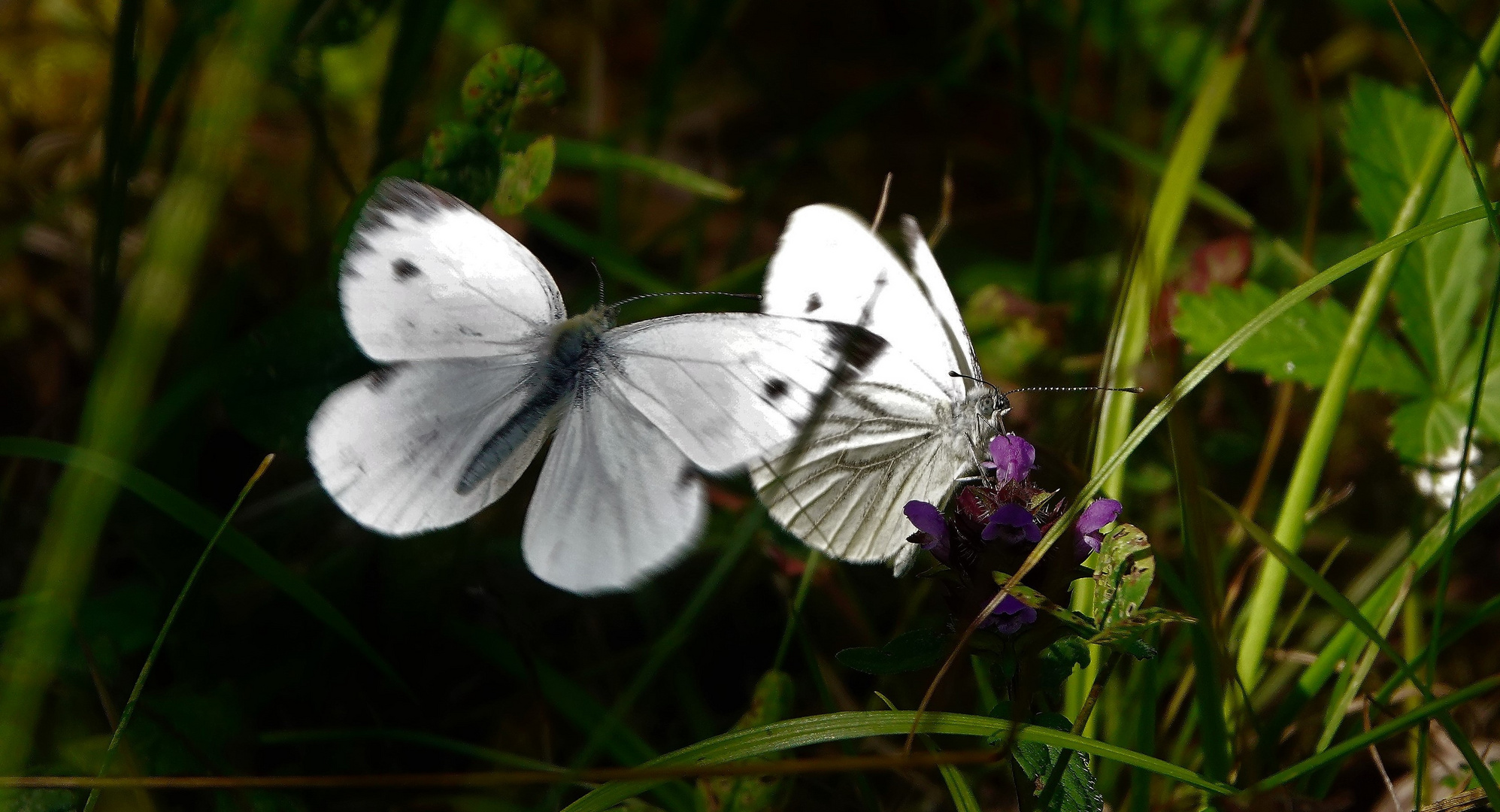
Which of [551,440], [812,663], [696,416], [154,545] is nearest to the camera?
[812,663]

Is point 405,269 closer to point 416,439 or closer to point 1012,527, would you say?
point 416,439

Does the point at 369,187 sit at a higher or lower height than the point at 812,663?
higher

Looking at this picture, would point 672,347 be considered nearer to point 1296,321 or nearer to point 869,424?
point 869,424

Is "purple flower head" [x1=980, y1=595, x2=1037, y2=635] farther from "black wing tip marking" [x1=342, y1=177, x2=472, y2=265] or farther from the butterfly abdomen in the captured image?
"black wing tip marking" [x1=342, y1=177, x2=472, y2=265]

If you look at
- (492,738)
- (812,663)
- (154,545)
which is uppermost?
(812,663)

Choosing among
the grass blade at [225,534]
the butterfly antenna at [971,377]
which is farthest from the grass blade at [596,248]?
the grass blade at [225,534]

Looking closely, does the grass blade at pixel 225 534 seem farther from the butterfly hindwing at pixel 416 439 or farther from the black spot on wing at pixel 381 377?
the black spot on wing at pixel 381 377

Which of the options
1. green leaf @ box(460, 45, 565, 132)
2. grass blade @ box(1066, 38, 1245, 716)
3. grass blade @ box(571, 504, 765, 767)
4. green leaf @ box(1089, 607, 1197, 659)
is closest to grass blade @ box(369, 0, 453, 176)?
green leaf @ box(460, 45, 565, 132)

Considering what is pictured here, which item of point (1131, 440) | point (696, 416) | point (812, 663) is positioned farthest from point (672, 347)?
point (1131, 440)
